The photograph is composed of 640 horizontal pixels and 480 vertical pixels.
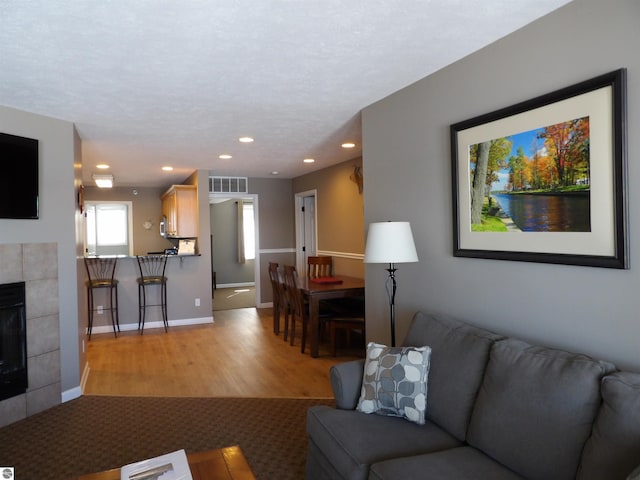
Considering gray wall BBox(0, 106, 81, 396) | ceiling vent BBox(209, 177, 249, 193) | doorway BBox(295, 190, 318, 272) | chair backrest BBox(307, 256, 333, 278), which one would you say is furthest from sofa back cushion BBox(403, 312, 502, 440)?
ceiling vent BBox(209, 177, 249, 193)

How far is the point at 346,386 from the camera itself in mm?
2367

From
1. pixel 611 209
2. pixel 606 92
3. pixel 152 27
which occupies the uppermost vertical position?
pixel 152 27

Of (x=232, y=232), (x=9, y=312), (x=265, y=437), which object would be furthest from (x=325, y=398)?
(x=232, y=232)

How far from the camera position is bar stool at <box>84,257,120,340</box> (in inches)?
239

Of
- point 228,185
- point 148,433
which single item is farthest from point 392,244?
point 228,185

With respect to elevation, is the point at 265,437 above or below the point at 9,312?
below

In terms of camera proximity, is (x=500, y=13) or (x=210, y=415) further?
(x=210, y=415)

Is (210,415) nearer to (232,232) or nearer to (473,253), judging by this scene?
(473,253)

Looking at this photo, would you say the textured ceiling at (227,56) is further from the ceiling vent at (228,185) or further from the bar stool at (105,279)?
the ceiling vent at (228,185)

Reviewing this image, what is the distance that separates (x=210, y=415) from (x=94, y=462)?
871 mm

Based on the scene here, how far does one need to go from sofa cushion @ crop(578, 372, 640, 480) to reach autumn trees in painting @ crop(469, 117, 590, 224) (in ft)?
2.84

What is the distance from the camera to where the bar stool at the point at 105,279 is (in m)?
6.08

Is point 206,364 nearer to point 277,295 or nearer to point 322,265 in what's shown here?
point 277,295

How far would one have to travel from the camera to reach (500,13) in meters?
2.03
